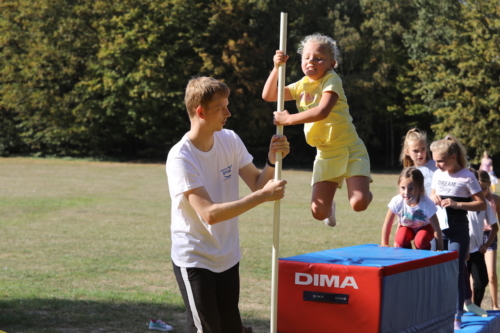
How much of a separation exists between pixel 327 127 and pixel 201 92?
1533 millimetres

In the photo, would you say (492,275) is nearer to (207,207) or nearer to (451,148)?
(451,148)

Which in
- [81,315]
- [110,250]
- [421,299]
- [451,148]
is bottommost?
[110,250]

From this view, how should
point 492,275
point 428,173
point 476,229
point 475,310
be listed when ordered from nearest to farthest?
point 475,310 → point 428,173 → point 476,229 → point 492,275

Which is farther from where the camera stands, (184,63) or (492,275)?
(184,63)

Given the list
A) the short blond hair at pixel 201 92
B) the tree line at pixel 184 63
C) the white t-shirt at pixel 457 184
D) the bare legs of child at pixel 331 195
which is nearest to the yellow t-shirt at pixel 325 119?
the bare legs of child at pixel 331 195

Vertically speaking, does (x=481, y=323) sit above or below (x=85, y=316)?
above

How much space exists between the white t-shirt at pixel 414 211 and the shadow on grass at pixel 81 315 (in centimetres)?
263

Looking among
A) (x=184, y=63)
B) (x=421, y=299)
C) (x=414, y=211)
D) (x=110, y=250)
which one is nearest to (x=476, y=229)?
(x=414, y=211)

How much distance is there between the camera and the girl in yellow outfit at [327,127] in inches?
196

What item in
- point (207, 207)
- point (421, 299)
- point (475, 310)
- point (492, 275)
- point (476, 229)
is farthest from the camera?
point (492, 275)

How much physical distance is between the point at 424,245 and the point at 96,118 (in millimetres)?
39260

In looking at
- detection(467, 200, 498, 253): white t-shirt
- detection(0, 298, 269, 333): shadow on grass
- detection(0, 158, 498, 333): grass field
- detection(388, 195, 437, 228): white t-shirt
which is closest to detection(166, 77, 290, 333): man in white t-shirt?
detection(388, 195, 437, 228): white t-shirt

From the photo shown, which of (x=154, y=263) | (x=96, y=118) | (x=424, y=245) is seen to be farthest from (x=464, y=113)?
(x=424, y=245)

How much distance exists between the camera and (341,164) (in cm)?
529
